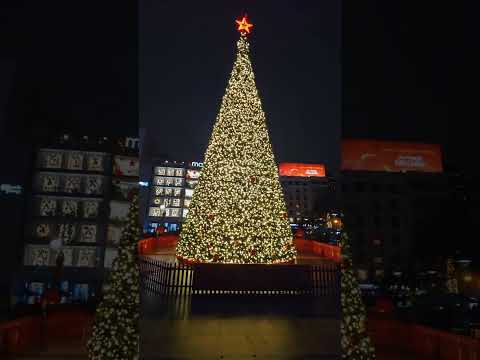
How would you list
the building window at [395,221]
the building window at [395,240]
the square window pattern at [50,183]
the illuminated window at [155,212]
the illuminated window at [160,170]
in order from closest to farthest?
the square window pattern at [50,183] < the building window at [395,240] < the building window at [395,221] < the illuminated window at [155,212] < the illuminated window at [160,170]

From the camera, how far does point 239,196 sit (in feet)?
45.8

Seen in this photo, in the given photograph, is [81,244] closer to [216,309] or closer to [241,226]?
[241,226]

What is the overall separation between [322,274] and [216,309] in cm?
447

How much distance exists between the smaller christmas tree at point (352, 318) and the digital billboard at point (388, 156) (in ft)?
131

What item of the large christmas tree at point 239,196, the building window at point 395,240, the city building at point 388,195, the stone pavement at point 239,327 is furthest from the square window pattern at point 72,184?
the building window at point 395,240

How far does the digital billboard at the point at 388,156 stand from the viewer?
143 feet

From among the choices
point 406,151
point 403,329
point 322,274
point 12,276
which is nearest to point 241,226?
point 322,274

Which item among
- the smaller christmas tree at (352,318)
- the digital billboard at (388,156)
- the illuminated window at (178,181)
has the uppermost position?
the digital billboard at (388,156)

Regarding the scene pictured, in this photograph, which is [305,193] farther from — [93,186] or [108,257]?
[93,186]

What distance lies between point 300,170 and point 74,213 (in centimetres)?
6583

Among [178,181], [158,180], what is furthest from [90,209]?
[178,181]

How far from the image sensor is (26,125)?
66.6 ft

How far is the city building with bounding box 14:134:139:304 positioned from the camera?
72.5 feet

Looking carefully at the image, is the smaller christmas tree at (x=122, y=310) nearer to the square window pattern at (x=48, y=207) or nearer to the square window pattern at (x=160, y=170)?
the square window pattern at (x=48, y=207)
